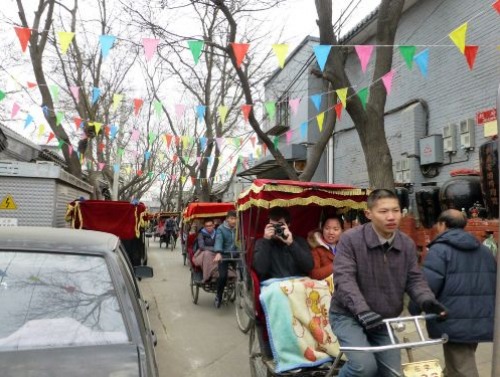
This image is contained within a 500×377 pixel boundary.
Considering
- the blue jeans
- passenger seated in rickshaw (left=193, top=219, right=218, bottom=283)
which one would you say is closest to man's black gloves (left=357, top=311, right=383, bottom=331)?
the blue jeans

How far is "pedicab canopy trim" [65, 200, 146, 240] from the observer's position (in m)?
9.89

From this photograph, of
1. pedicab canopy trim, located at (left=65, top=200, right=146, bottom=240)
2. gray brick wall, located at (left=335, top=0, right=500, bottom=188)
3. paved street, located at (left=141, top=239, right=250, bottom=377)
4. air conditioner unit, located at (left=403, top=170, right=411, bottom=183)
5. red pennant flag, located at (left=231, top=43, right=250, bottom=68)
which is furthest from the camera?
air conditioner unit, located at (left=403, top=170, right=411, bottom=183)

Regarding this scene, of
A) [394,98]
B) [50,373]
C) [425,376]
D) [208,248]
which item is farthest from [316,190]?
[394,98]

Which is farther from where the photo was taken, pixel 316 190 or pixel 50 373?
pixel 316 190

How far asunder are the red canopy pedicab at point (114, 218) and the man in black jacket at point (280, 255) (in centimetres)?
620

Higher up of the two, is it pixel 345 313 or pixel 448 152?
pixel 448 152

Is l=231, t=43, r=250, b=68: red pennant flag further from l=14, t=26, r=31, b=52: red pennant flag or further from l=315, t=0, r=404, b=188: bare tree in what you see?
l=14, t=26, r=31, b=52: red pennant flag

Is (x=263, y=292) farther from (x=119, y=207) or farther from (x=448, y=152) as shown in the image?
(x=448, y=152)

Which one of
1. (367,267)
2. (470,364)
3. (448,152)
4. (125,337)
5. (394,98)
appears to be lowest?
(470,364)

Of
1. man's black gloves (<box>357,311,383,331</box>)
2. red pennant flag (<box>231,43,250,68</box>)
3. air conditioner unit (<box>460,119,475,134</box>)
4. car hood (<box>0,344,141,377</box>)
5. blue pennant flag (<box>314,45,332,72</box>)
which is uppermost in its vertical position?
red pennant flag (<box>231,43,250,68</box>)

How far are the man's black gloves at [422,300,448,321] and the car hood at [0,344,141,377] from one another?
5.87ft

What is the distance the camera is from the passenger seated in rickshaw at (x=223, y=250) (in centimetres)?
830

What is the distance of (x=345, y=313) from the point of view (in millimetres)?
3176

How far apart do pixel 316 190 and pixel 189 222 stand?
249 inches
